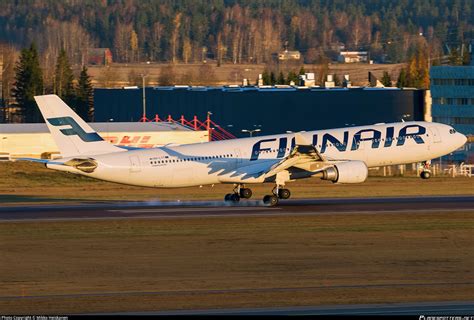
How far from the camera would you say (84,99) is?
584ft

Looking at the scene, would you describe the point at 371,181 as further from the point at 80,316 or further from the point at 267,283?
the point at 80,316

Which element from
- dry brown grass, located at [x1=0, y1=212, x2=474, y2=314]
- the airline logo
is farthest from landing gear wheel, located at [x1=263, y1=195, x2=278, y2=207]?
dry brown grass, located at [x1=0, y1=212, x2=474, y2=314]

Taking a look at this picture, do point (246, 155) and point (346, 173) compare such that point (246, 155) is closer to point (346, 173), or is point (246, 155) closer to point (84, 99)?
point (346, 173)

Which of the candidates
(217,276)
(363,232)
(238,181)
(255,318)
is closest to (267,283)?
(217,276)

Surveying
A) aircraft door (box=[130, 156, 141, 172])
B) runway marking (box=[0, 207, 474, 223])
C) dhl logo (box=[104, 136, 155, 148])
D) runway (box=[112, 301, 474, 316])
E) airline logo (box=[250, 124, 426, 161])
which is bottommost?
dhl logo (box=[104, 136, 155, 148])

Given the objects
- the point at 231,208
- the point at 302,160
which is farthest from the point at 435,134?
the point at 231,208

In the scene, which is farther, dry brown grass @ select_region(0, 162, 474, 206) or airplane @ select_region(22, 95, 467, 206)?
dry brown grass @ select_region(0, 162, 474, 206)

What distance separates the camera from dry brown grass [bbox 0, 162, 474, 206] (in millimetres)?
71562

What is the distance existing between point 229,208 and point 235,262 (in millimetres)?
18447

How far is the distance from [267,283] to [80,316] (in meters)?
8.14

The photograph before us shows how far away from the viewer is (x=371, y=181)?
276ft

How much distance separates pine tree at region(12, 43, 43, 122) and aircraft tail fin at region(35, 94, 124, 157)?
118204mm

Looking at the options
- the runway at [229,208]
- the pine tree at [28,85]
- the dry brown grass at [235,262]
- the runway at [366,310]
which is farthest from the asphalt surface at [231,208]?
the pine tree at [28,85]

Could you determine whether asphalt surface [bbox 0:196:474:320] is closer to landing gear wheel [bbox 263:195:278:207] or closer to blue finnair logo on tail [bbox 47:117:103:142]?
landing gear wheel [bbox 263:195:278:207]
